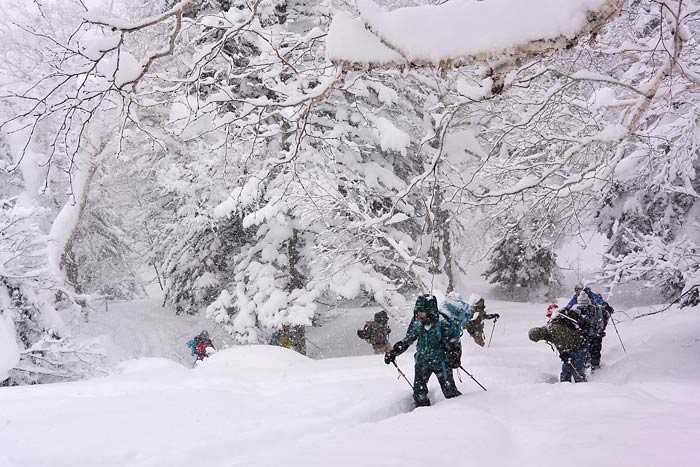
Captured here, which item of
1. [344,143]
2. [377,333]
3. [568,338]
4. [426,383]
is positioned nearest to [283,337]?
[377,333]

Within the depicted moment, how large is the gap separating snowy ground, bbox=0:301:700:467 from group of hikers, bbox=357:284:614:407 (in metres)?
0.38

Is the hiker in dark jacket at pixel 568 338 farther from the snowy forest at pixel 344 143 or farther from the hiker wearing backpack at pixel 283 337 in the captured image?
the hiker wearing backpack at pixel 283 337

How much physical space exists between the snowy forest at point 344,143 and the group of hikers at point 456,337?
0.68 m

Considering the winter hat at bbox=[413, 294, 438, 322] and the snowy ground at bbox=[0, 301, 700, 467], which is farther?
the winter hat at bbox=[413, 294, 438, 322]

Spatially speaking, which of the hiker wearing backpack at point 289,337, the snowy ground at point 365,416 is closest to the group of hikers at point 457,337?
the snowy ground at point 365,416

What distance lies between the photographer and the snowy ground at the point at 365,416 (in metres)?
4.10

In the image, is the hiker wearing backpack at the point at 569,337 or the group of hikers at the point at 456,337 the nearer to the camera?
the group of hikers at the point at 456,337

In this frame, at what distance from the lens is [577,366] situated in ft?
23.6

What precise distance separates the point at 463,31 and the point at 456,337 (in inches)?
169

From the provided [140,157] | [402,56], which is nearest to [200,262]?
[140,157]

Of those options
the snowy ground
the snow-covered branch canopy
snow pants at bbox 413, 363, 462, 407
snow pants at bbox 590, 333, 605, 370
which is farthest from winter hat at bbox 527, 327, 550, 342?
the snow-covered branch canopy

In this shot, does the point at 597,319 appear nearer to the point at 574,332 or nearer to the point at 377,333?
the point at 574,332

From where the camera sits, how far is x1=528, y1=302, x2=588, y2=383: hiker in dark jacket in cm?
685

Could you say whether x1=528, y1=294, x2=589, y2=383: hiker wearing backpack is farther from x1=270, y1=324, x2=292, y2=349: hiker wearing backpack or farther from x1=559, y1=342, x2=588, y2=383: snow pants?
x1=270, y1=324, x2=292, y2=349: hiker wearing backpack
